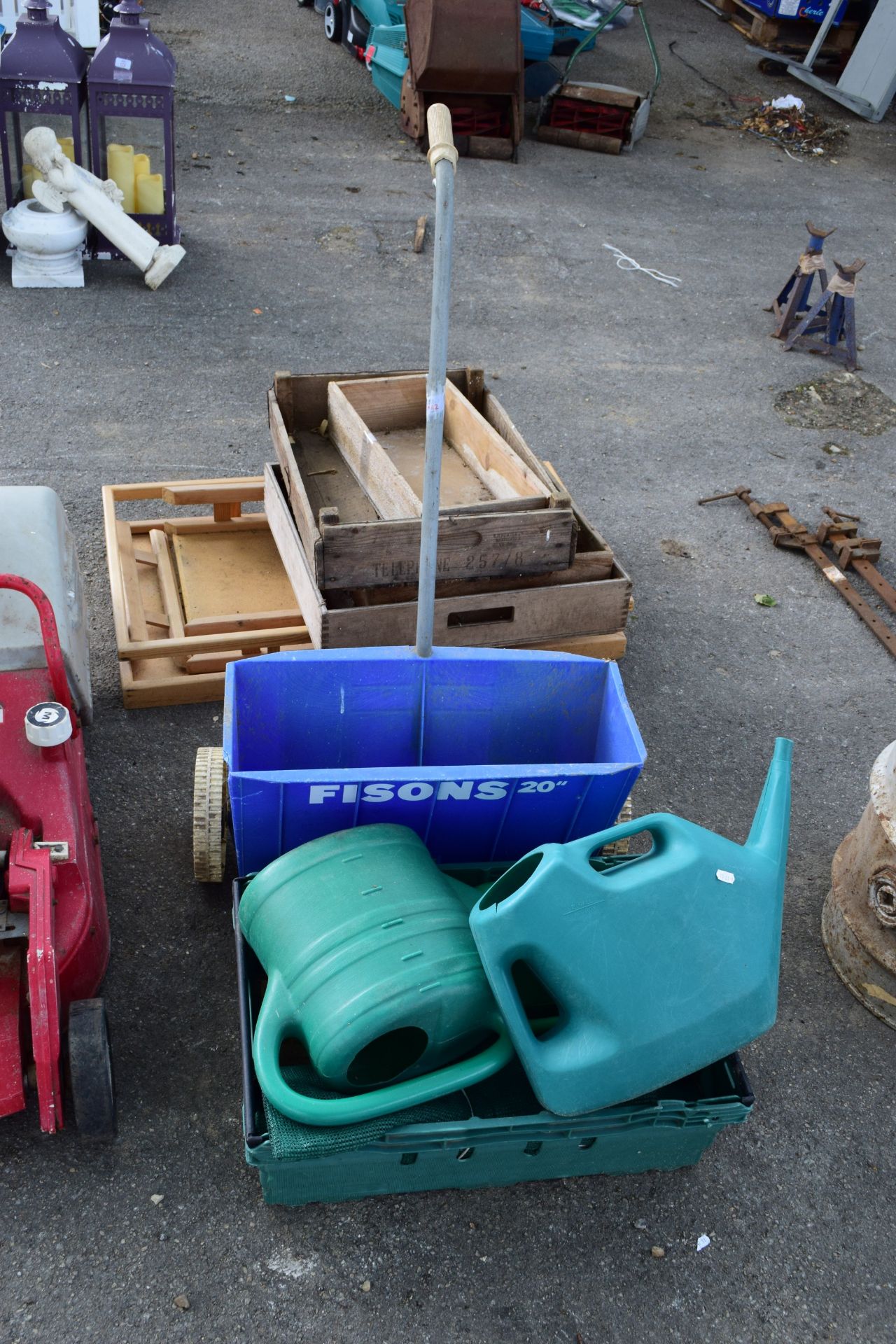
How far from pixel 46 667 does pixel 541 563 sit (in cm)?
179

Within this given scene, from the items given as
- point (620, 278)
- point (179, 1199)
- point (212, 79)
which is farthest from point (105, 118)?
point (179, 1199)

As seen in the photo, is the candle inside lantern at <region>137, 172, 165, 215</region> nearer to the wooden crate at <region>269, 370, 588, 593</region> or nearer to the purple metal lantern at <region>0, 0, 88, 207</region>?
the purple metal lantern at <region>0, 0, 88, 207</region>

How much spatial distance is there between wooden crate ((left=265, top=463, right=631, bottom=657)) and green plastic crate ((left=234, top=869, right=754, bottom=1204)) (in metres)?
1.30

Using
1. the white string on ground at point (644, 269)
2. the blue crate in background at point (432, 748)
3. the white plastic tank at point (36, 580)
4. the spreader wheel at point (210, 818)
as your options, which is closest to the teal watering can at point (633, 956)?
the blue crate in background at point (432, 748)

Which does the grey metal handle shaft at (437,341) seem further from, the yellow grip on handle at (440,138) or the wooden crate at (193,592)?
the wooden crate at (193,592)

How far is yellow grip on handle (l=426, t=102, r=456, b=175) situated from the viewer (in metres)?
2.38

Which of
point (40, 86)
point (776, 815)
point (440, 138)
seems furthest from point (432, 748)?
point (40, 86)

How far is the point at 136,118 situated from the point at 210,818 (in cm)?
538

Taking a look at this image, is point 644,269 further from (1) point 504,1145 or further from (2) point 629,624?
(1) point 504,1145

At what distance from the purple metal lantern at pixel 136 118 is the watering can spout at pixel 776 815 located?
6045mm

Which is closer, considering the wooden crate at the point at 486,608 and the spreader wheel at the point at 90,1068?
the spreader wheel at the point at 90,1068

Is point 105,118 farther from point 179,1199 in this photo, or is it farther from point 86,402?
point 179,1199

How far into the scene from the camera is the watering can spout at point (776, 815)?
2.56 metres

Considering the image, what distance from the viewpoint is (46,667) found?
3.20m
